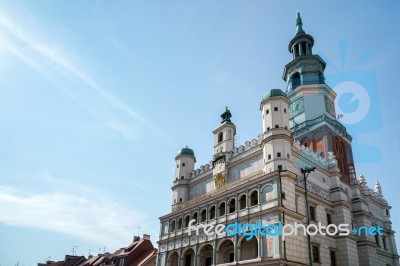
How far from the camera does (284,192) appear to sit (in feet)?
123

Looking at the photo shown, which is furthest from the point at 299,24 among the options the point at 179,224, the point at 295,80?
the point at 179,224

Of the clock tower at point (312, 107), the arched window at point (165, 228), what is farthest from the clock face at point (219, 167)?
the clock tower at point (312, 107)

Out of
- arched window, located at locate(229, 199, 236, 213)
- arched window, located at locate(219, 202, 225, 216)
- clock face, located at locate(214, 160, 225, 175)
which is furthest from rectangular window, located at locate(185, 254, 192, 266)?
clock face, located at locate(214, 160, 225, 175)

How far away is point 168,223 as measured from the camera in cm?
5022

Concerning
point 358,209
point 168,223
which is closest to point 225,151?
point 168,223

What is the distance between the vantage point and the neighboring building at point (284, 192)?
37.5 meters

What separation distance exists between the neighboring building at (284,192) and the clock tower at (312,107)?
6.1 inches

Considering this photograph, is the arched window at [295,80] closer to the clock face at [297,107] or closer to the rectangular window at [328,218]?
the clock face at [297,107]

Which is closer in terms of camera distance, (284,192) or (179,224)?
(284,192)

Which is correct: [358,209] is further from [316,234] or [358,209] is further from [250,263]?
[250,263]

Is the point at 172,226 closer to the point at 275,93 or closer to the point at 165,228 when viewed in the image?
the point at 165,228

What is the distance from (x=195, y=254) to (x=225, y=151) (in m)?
14.4

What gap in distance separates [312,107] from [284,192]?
827 inches

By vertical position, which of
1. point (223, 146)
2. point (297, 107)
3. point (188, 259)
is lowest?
point (188, 259)
